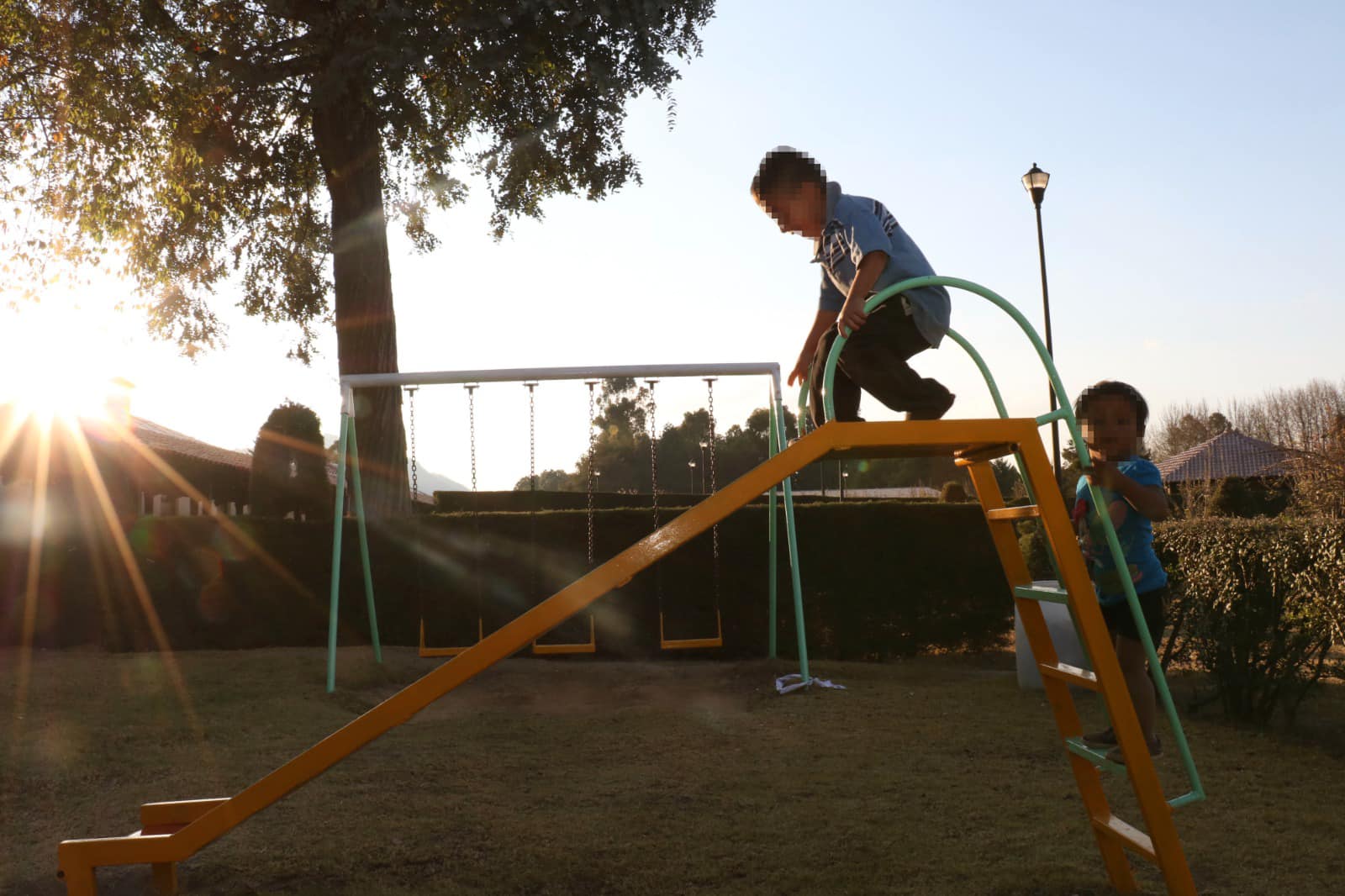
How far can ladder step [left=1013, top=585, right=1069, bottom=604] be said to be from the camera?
333cm

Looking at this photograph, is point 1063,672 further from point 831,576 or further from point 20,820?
point 831,576

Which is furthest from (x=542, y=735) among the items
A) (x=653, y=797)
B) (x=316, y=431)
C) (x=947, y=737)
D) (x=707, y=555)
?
(x=316, y=431)

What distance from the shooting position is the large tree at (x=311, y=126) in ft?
37.2

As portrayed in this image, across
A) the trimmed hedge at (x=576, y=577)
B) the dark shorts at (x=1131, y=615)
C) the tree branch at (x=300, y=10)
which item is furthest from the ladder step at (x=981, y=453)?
the tree branch at (x=300, y=10)

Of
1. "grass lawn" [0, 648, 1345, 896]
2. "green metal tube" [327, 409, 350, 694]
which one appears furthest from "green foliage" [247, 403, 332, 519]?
"green metal tube" [327, 409, 350, 694]

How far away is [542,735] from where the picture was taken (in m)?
7.00

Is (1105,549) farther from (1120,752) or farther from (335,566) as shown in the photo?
(335,566)

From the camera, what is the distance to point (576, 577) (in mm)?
11578

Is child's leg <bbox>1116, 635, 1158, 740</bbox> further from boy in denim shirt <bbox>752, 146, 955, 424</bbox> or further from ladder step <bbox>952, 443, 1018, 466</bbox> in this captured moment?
boy in denim shirt <bbox>752, 146, 955, 424</bbox>

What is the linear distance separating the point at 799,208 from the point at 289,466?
17.4 metres

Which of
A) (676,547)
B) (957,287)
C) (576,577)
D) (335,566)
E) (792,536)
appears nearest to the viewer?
(676,547)

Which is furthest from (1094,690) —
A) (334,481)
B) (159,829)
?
(334,481)

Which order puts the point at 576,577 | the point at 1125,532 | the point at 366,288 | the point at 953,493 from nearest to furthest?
the point at 1125,532, the point at 576,577, the point at 366,288, the point at 953,493

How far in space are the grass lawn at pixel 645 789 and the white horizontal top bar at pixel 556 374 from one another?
8.42ft
